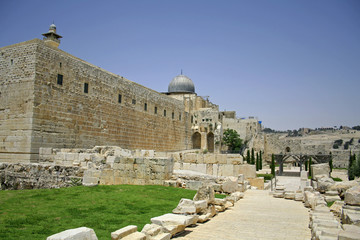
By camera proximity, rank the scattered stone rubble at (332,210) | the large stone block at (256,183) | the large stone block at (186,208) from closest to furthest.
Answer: the scattered stone rubble at (332,210) < the large stone block at (186,208) < the large stone block at (256,183)

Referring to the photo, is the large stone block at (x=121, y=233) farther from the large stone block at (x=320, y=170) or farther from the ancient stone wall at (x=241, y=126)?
the ancient stone wall at (x=241, y=126)

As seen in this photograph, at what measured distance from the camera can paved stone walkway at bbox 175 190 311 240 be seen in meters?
4.92

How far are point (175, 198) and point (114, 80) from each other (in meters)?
12.9

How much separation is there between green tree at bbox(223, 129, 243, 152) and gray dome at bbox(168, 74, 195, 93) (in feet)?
25.3

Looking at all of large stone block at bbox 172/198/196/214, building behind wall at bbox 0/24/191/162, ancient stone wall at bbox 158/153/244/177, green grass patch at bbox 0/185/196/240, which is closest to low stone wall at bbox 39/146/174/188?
green grass patch at bbox 0/185/196/240

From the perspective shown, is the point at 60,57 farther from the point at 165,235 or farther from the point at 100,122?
the point at 165,235

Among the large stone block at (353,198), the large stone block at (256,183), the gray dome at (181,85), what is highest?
the gray dome at (181,85)

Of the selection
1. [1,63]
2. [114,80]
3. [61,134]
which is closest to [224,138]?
[114,80]

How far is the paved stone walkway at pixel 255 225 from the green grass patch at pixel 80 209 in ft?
3.41

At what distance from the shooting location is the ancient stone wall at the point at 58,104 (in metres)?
13.2

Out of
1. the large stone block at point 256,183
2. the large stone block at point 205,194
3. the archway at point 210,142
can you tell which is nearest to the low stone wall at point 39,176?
the large stone block at point 205,194

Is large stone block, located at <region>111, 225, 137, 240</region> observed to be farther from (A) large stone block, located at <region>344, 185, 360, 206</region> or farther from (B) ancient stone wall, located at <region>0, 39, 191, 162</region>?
(B) ancient stone wall, located at <region>0, 39, 191, 162</region>

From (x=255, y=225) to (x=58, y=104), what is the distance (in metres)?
11.7

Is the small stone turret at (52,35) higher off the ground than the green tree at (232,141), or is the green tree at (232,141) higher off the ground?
the small stone turret at (52,35)
